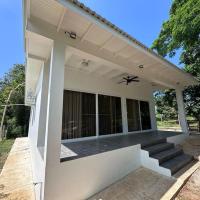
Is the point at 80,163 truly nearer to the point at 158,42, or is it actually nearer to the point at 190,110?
the point at 158,42

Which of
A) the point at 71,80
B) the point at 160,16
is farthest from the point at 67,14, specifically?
the point at 160,16

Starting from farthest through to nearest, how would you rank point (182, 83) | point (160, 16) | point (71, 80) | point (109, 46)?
point (160, 16) < point (182, 83) < point (71, 80) < point (109, 46)

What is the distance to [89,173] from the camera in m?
2.86

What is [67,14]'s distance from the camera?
8.14ft

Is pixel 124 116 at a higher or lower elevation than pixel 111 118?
higher

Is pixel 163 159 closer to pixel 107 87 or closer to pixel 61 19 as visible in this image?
pixel 107 87

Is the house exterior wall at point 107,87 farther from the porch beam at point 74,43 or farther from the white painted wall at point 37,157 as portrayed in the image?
the porch beam at point 74,43

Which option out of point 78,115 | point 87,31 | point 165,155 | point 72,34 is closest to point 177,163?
point 165,155

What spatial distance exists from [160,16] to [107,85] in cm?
615

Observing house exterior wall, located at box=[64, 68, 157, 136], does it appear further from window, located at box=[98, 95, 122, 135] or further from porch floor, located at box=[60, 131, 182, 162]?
porch floor, located at box=[60, 131, 182, 162]

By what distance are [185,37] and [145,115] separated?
15.2 ft

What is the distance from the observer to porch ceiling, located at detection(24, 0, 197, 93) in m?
2.40

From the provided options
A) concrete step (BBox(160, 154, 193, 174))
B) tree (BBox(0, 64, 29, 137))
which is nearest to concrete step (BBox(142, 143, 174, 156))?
concrete step (BBox(160, 154, 193, 174))

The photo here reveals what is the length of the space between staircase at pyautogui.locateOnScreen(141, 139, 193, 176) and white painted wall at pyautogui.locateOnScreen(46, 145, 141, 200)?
19.1 inches
